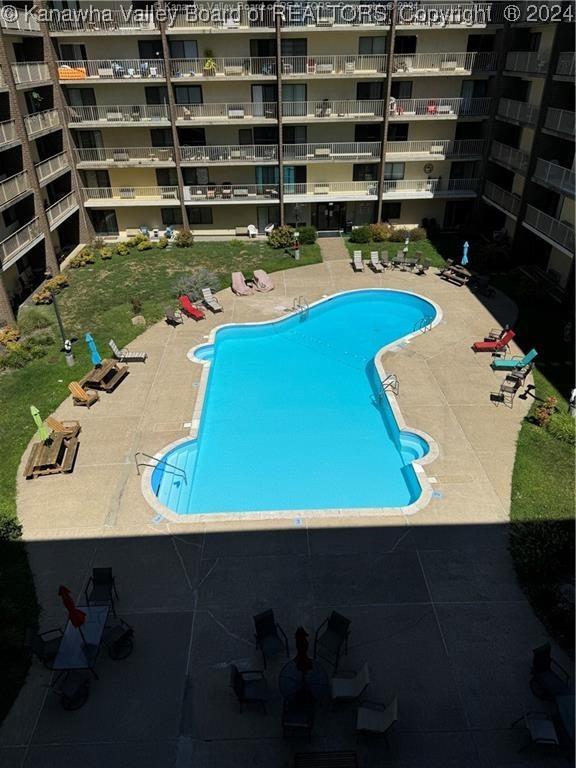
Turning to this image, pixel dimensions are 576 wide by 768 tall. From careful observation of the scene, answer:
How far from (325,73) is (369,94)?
341cm

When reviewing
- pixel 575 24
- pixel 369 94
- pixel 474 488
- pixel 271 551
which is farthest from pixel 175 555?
pixel 369 94

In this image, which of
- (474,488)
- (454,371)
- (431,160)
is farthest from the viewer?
(431,160)

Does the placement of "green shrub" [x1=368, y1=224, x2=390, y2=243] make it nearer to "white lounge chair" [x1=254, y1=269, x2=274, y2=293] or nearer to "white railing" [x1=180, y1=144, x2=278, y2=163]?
"white railing" [x1=180, y1=144, x2=278, y2=163]

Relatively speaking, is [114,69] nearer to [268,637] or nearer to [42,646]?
[42,646]

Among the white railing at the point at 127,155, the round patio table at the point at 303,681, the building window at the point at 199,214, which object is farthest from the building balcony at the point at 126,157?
the round patio table at the point at 303,681

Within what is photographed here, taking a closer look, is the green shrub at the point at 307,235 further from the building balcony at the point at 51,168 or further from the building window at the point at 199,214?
the building balcony at the point at 51,168

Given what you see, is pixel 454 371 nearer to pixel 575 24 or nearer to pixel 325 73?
pixel 575 24

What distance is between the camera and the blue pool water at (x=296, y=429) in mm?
16625

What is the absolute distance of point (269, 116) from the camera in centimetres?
3375

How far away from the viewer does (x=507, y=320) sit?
25.6 metres

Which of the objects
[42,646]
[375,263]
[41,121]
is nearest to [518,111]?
[375,263]

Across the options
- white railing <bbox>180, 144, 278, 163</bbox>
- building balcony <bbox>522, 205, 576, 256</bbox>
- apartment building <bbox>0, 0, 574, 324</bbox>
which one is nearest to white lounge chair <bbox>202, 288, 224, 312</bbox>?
apartment building <bbox>0, 0, 574, 324</bbox>

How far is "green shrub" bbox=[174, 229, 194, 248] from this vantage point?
3512 cm

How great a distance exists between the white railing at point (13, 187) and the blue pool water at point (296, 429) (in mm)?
12659
